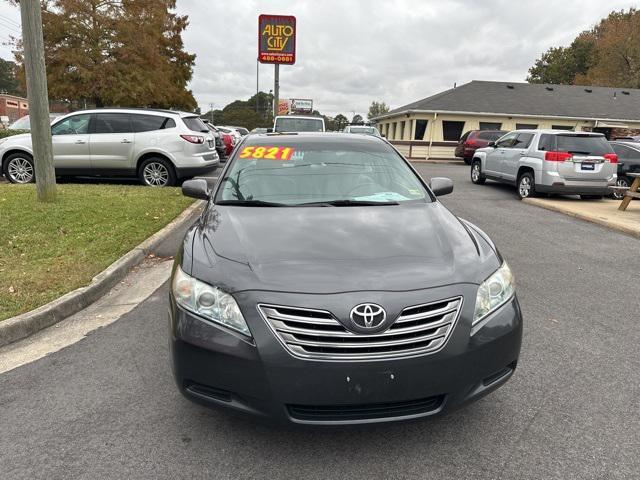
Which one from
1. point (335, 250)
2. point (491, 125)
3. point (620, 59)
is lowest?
point (335, 250)

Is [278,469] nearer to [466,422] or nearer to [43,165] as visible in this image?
[466,422]

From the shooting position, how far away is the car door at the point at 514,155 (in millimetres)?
12375

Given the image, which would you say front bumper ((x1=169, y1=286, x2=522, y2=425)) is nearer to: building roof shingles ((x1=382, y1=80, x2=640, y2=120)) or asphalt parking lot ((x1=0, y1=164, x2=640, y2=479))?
asphalt parking lot ((x1=0, y1=164, x2=640, y2=479))

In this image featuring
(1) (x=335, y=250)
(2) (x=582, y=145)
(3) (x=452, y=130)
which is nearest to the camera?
(1) (x=335, y=250)

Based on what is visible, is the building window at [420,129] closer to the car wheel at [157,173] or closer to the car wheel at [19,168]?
the car wheel at [157,173]

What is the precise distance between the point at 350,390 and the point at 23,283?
3887 millimetres

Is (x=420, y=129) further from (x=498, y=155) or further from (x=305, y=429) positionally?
(x=305, y=429)

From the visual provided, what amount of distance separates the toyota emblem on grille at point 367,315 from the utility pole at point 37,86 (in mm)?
6990

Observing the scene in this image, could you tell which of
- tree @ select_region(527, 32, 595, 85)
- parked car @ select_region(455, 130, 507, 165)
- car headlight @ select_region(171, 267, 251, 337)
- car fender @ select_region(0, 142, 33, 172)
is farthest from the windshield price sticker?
tree @ select_region(527, 32, 595, 85)

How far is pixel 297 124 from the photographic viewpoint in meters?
14.6

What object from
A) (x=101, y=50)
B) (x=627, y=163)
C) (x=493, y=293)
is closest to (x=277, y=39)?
(x=101, y=50)

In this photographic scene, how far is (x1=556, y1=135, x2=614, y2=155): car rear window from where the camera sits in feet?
36.8

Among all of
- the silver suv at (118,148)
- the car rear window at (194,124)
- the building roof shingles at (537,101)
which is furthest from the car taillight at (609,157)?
the building roof shingles at (537,101)

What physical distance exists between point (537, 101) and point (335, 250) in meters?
33.1
